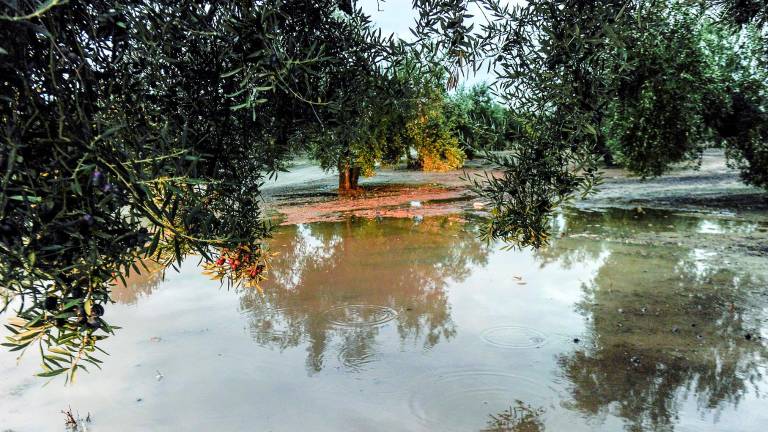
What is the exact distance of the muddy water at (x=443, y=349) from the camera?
17.7 ft

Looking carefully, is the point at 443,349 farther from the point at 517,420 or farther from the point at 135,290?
the point at 135,290

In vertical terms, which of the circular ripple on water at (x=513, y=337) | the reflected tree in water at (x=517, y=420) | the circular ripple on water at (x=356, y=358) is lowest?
the reflected tree in water at (x=517, y=420)

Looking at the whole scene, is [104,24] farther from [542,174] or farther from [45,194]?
[542,174]

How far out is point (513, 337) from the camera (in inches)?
274

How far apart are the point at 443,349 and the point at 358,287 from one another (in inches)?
110

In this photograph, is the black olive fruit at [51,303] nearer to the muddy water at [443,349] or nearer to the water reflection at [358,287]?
the muddy water at [443,349]

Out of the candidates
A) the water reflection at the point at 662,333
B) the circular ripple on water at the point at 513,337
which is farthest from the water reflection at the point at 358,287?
the water reflection at the point at 662,333

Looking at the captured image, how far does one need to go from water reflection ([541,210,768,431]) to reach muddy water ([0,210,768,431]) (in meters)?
0.03

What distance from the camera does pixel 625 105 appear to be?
12.3 meters

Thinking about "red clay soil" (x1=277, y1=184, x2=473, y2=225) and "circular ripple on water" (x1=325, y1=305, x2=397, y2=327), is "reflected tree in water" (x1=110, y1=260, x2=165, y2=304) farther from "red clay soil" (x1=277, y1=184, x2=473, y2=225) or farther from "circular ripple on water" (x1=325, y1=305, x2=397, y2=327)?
"red clay soil" (x1=277, y1=184, x2=473, y2=225)

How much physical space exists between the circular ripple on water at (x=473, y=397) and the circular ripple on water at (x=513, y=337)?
0.75 metres

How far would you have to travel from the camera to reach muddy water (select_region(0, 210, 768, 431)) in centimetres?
539

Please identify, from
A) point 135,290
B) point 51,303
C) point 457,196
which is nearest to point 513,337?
point 51,303

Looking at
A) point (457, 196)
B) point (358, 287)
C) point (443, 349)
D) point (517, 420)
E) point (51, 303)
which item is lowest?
point (517, 420)
